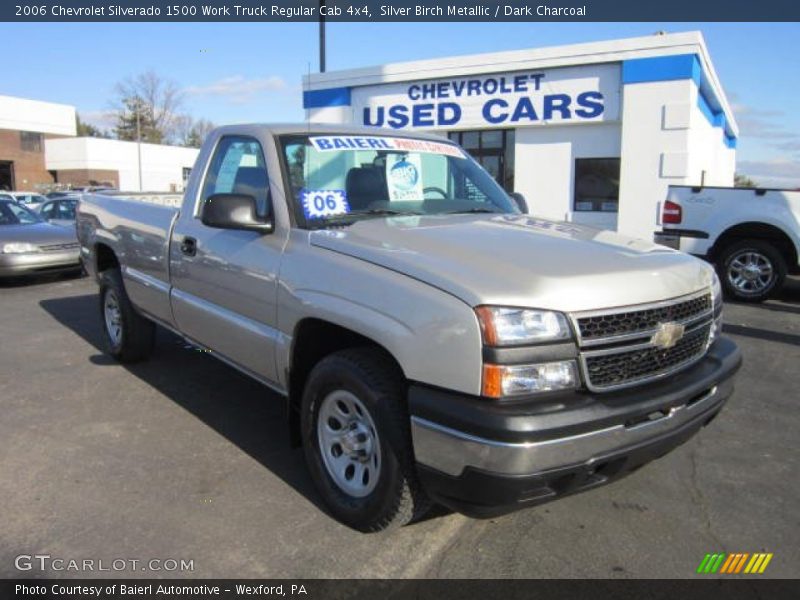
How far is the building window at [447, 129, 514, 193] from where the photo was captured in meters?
17.4

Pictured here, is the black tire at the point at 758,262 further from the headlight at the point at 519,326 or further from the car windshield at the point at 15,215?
the car windshield at the point at 15,215

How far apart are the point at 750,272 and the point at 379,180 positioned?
280 inches

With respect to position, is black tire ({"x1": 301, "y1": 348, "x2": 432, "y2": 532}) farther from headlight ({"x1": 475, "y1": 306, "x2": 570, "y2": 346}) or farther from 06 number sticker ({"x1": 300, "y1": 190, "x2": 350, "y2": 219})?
06 number sticker ({"x1": 300, "y1": 190, "x2": 350, "y2": 219})

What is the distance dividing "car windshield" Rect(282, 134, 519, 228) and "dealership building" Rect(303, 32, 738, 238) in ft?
37.1

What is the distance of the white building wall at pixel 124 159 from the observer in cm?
5766

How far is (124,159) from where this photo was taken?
200 feet

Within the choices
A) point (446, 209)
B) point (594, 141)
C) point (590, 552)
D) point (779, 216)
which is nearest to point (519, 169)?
point (594, 141)

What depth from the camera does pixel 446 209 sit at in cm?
396

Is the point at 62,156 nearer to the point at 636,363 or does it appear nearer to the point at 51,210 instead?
the point at 51,210

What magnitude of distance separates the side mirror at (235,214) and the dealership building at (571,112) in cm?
1206

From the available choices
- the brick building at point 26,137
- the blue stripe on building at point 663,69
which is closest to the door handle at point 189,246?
the blue stripe on building at point 663,69

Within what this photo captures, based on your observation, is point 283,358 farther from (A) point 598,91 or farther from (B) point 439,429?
(A) point 598,91

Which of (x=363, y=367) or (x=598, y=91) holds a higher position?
(x=598, y=91)

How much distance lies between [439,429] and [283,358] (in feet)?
3.96
